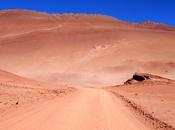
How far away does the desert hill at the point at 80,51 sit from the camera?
81.0 metres

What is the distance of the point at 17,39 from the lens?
107m

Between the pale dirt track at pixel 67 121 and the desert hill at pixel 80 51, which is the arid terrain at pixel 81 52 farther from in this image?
the pale dirt track at pixel 67 121

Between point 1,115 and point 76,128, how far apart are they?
3.50m

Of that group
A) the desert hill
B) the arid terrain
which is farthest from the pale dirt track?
the desert hill

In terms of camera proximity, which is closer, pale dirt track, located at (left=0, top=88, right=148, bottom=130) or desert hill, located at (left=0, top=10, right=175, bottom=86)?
pale dirt track, located at (left=0, top=88, right=148, bottom=130)

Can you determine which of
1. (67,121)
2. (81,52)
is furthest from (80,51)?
(67,121)

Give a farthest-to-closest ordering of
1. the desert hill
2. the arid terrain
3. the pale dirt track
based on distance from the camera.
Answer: the desert hill, the arid terrain, the pale dirt track

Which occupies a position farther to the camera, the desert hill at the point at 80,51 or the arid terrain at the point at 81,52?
the desert hill at the point at 80,51

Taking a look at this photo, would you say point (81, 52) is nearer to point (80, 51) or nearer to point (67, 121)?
point (80, 51)

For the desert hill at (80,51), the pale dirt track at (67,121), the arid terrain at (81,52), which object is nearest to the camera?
the pale dirt track at (67,121)

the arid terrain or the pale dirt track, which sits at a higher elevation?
the arid terrain

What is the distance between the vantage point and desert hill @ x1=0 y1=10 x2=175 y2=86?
3189 inches

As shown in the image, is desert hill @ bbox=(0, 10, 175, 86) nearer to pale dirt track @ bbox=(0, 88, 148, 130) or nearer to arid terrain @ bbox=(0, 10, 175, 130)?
arid terrain @ bbox=(0, 10, 175, 130)

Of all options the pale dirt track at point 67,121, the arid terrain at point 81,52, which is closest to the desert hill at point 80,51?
the arid terrain at point 81,52
